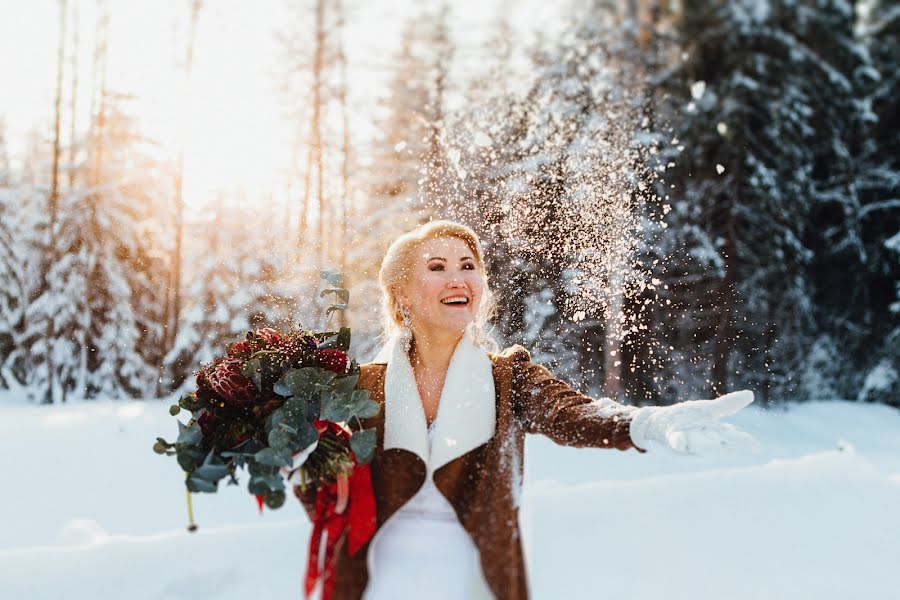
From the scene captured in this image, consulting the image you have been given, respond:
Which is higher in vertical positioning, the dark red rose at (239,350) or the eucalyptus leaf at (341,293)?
the eucalyptus leaf at (341,293)

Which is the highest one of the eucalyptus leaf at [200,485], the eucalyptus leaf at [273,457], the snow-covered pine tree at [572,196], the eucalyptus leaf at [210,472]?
the snow-covered pine tree at [572,196]

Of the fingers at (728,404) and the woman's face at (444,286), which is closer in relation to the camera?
the fingers at (728,404)

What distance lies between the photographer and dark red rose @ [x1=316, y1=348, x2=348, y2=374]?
192cm

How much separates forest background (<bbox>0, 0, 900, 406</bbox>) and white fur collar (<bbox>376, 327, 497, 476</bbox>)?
4.18 m

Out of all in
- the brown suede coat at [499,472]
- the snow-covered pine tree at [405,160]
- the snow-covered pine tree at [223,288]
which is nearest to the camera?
the brown suede coat at [499,472]

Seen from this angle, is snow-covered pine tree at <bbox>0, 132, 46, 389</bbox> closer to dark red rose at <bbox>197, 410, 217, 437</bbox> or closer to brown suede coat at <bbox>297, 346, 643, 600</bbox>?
dark red rose at <bbox>197, 410, 217, 437</bbox>

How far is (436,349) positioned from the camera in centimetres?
213

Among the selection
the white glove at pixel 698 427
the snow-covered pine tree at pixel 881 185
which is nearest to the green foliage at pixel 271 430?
the white glove at pixel 698 427

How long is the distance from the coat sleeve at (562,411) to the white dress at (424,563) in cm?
35

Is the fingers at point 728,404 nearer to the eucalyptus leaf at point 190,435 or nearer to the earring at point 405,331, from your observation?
the earring at point 405,331

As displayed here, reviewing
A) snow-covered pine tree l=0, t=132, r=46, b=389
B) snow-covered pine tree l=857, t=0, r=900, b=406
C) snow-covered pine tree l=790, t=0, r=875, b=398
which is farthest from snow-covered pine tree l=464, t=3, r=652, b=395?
snow-covered pine tree l=0, t=132, r=46, b=389

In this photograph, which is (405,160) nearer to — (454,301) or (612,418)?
(454,301)

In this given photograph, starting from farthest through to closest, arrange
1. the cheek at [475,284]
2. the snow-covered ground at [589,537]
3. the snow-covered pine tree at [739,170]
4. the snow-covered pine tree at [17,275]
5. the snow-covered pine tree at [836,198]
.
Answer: the snow-covered pine tree at [836,198]
the snow-covered pine tree at [17,275]
the snow-covered pine tree at [739,170]
the snow-covered ground at [589,537]
the cheek at [475,284]

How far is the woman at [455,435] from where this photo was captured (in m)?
1.78
